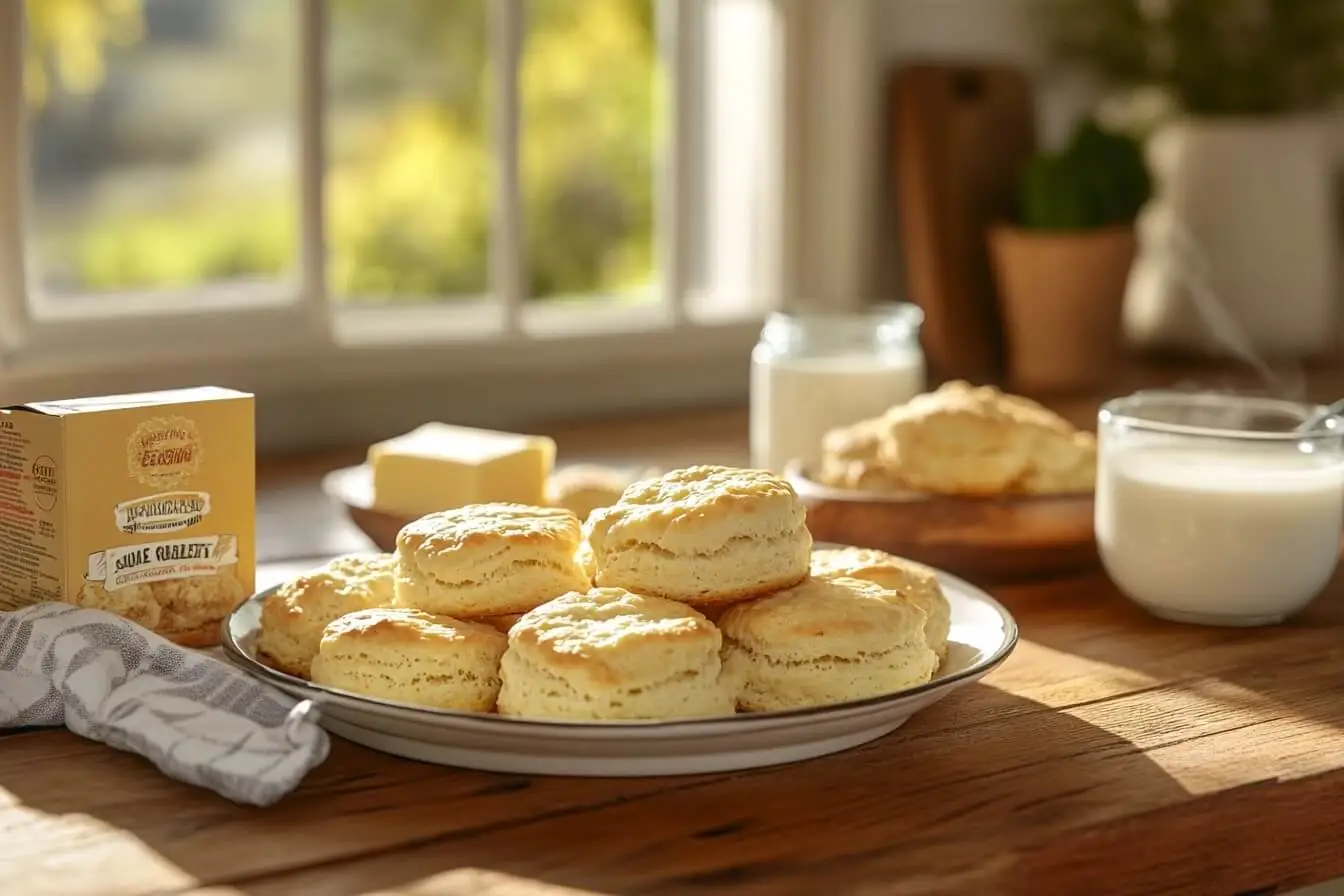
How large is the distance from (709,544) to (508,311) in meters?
1.22

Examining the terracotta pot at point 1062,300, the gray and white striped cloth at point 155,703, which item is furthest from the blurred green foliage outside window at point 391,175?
the gray and white striped cloth at point 155,703

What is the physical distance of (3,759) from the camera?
0.92 meters

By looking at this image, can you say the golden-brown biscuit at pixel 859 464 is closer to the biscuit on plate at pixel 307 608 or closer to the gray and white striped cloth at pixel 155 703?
the biscuit on plate at pixel 307 608

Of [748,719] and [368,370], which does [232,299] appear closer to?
[368,370]

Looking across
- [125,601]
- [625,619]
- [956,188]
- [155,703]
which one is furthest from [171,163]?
[625,619]

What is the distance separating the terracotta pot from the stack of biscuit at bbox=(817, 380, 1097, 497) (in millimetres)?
916

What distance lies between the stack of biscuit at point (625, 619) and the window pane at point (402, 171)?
10.3m

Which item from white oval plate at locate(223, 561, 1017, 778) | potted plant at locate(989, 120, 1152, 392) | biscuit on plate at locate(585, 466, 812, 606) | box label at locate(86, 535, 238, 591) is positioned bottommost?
white oval plate at locate(223, 561, 1017, 778)

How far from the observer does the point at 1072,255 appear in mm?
2248

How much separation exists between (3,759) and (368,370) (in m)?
1.09

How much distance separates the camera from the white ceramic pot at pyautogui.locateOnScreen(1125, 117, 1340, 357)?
245 cm

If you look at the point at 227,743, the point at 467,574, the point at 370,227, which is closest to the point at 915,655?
the point at 467,574

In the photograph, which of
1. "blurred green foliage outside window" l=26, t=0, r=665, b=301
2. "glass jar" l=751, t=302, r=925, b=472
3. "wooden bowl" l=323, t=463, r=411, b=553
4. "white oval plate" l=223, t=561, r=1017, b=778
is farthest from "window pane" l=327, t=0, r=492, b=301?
"white oval plate" l=223, t=561, r=1017, b=778

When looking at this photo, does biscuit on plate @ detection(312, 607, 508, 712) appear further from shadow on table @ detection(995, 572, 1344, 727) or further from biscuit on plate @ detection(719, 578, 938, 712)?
shadow on table @ detection(995, 572, 1344, 727)
